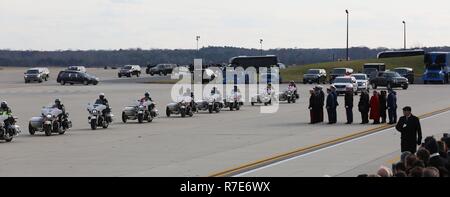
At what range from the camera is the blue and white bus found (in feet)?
296

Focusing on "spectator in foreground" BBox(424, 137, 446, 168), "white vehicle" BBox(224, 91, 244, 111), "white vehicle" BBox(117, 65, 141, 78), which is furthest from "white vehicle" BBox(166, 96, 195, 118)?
"white vehicle" BBox(117, 65, 141, 78)

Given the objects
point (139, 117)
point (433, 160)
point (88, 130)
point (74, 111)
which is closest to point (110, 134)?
point (88, 130)

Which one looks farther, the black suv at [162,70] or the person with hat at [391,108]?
the black suv at [162,70]

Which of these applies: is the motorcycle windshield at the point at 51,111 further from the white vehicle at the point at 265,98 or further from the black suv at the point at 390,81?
the black suv at the point at 390,81

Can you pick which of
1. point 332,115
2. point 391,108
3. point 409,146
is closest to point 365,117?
point 391,108

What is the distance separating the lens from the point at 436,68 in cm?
9119

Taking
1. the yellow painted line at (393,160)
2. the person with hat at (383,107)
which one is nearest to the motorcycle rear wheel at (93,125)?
the person with hat at (383,107)

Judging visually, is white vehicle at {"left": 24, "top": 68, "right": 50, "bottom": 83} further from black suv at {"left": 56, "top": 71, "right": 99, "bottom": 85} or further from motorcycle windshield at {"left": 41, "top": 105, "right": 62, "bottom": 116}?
motorcycle windshield at {"left": 41, "top": 105, "right": 62, "bottom": 116}

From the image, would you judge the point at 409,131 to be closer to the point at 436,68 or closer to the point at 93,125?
the point at 93,125

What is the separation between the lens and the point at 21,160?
2214 centimetres

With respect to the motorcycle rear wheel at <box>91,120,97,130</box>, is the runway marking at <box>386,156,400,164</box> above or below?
below

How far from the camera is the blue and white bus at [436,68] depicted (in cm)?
9012

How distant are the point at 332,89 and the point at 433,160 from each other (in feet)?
73.7
